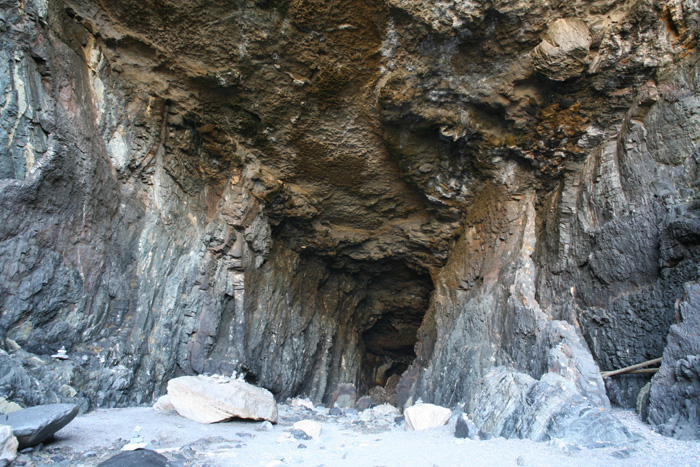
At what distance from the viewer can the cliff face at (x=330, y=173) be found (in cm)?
538

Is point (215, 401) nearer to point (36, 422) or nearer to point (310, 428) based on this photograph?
point (310, 428)

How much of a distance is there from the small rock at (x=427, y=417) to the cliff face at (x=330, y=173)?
4.66 ft

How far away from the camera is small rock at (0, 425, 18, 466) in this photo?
2.93 meters

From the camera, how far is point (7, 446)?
2.96m

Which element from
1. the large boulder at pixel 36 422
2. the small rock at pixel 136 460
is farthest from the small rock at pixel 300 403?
the small rock at pixel 136 460

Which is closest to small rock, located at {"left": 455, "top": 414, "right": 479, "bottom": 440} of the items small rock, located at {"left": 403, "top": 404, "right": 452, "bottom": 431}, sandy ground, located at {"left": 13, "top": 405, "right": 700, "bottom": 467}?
sandy ground, located at {"left": 13, "top": 405, "right": 700, "bottom": 467}

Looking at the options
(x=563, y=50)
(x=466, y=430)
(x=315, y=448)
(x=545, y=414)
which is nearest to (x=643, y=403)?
(x=545, y=414)

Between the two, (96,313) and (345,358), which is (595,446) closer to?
(96,313)

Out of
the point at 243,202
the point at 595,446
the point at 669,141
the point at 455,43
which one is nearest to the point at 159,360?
the point at 243,202

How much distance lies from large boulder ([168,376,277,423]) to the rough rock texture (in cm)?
428

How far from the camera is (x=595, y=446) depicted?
11.0ft

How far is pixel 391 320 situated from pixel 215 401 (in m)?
10.4

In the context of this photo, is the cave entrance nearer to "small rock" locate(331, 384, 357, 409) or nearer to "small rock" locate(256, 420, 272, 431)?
"small rock" locate(331, 384, 357, 409)

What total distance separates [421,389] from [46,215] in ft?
24.1
